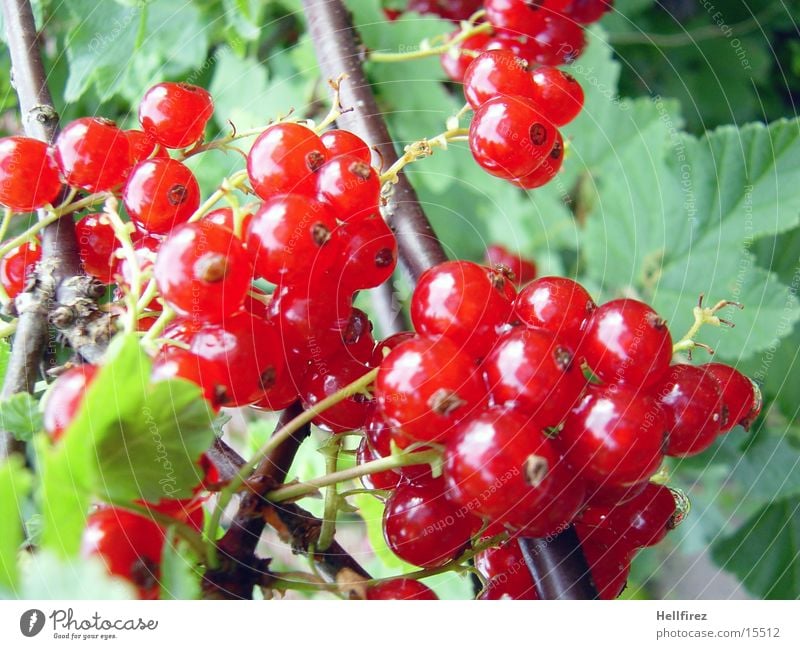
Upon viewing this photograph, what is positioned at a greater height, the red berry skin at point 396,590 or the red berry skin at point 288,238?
the red berry skin at point 288,238

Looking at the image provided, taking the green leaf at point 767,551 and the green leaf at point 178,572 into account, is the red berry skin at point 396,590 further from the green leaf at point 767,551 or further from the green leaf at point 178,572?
the green leaf at point 767,551

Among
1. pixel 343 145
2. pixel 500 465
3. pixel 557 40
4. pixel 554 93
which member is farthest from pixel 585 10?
pixel 500 465

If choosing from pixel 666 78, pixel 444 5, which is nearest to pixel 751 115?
pixel 666 78

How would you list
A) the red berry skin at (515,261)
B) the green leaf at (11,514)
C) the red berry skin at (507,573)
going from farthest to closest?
the red berry skin at (515,261), the red berry skin at (507,573), the green leaf at (11,514)

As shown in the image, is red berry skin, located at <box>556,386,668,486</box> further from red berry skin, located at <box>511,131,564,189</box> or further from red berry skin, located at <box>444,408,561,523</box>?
red berry skin, located at <box>511,131,564,189</box>

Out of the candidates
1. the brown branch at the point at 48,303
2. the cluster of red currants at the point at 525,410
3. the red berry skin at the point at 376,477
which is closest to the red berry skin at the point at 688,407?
the cluster of red currants at the point at 525,410
